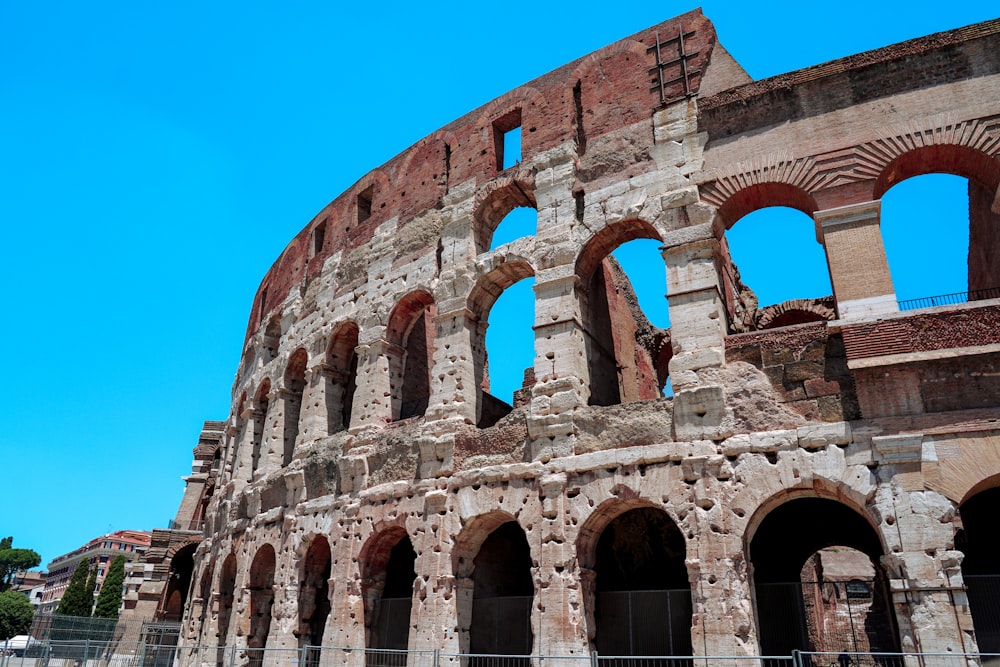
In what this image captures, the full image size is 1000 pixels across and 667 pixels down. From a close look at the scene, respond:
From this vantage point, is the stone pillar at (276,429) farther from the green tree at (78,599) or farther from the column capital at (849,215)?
the green tree at (78,599)

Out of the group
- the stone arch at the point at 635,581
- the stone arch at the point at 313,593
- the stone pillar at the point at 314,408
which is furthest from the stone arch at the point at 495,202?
the stone arch at the point at 313,593

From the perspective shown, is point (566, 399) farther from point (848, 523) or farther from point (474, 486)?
point (848, 523)

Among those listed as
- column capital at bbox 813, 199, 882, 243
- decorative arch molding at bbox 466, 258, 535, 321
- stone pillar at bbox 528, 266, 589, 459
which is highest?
decorative arch molding at bbox 466, 258, 535, 321

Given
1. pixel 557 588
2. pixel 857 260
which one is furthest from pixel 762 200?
pixel 557 588

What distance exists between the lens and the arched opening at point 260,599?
1446cm

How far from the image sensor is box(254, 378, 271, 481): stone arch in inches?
699

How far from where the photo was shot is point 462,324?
12.4 m

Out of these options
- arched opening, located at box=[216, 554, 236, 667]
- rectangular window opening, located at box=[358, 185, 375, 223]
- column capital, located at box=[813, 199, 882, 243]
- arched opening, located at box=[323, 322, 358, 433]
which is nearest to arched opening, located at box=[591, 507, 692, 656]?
column capital, located at box=[813, 199, 882, 243]

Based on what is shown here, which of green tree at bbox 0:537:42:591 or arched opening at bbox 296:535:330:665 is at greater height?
green tree at bbox 0:537:42:591

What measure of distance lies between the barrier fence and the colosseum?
11cm

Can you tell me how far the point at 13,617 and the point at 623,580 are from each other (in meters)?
48.2

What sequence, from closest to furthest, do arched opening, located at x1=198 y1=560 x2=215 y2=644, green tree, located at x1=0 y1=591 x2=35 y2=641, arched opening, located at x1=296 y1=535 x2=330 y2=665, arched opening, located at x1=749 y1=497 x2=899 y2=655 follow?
arched opening, located at x1=749 y1=497 x2=899 y2=655 → arched opening, located at x1=296 y1=535 x2=330 y2=665 → arched opening, located at x1=198 y1=560 x2=215 y2=644 → green tree, located at x1=0 y1=591 x2=35 y2=641

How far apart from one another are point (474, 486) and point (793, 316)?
34.1 ft

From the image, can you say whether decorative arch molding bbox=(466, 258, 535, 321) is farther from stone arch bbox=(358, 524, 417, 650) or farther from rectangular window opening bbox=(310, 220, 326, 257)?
rectangular window opening bbox=(310, 220, 326, 257)
